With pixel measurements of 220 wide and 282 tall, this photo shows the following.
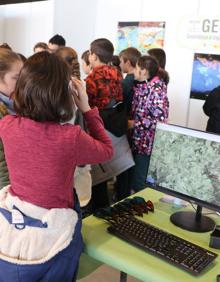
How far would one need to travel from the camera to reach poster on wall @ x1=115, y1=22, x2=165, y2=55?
446 centimetres

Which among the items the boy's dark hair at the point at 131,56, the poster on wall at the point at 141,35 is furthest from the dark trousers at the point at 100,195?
the poster on wall at the point at 141,35

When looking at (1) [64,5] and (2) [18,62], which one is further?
(1) [64,5]

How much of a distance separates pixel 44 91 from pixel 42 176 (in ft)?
0.88

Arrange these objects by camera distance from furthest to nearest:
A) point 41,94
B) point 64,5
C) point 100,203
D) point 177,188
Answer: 1. point 64,5
2. point 100,203
3. point 177,188
4. point 41,94

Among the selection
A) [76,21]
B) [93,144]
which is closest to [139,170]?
[93,144]

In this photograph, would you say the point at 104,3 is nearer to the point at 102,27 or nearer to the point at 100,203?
the point at 102,27

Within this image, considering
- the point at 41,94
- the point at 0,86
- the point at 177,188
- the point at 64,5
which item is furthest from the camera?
the point at 64,5

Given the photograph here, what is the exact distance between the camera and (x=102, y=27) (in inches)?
200

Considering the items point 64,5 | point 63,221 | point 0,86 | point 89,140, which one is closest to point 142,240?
point 63,221

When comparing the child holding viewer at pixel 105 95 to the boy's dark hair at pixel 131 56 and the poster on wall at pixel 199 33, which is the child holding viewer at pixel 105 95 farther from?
the poster on wall at pixel 199 33

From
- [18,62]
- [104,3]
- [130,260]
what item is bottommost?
[130,260]

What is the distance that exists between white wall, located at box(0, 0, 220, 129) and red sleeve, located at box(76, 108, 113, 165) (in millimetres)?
2964

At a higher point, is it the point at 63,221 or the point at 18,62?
the point at 18,62

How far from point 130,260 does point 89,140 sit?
402 millimetres
